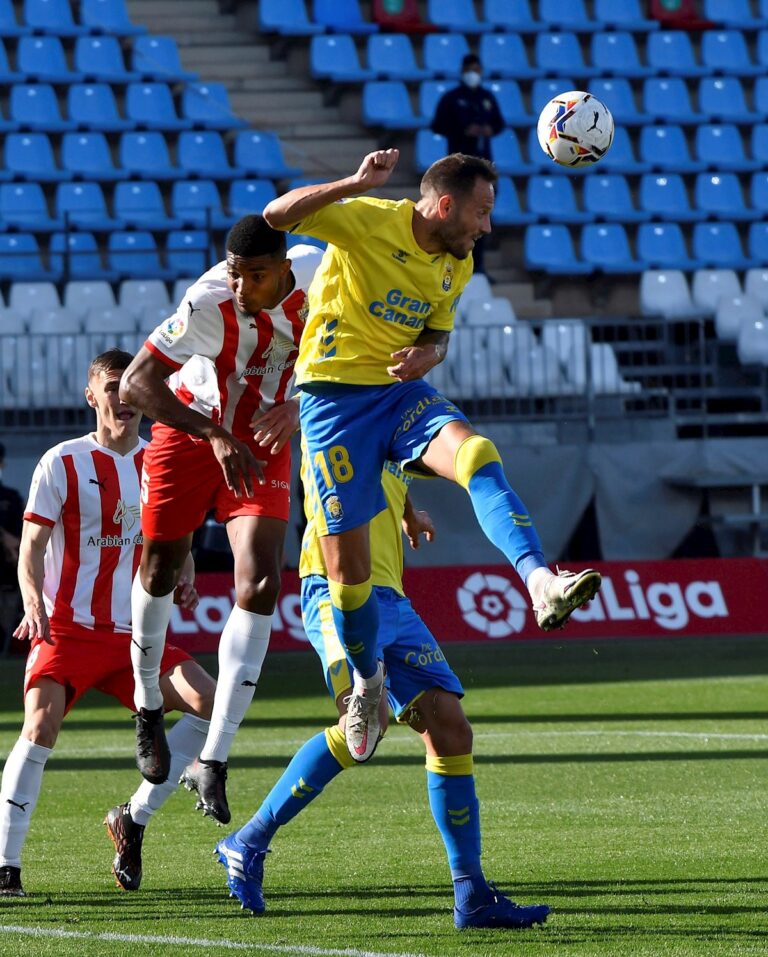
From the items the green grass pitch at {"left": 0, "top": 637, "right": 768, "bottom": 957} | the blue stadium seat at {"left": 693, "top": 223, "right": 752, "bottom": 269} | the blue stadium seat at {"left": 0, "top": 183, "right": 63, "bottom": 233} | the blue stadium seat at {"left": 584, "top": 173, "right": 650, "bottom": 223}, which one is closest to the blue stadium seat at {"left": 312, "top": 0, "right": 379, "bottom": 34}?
the blue stadium seat at {"left": 584, "top": 173, "right": 650, "bottom": 223}

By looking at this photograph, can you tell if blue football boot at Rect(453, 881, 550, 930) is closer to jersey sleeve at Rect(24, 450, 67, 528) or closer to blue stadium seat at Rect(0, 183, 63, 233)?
jersey sleeve at Rect(24, 450, 67, 528)

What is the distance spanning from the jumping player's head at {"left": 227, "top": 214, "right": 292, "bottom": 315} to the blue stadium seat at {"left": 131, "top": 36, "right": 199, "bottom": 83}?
16.2 metres

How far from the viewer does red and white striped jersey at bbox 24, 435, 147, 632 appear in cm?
646

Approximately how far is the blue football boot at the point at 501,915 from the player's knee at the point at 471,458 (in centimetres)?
129

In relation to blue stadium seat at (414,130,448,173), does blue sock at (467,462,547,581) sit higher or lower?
lower

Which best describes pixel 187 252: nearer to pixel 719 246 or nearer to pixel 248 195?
pixel 248 195

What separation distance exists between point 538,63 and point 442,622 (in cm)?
989

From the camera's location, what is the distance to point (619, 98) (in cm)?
2239

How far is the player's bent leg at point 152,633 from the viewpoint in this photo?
6207 mm

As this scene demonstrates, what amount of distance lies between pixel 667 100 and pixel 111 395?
17.6m

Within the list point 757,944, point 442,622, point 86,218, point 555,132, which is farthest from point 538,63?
point 757,944

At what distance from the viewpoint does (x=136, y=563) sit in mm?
6754

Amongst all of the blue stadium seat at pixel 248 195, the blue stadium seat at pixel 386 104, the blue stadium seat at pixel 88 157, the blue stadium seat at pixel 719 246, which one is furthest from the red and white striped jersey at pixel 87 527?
the blue stadium seat at pixel 719 246

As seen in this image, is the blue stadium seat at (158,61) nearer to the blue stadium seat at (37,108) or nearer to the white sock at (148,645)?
the blue stadium seat at (37,108)
